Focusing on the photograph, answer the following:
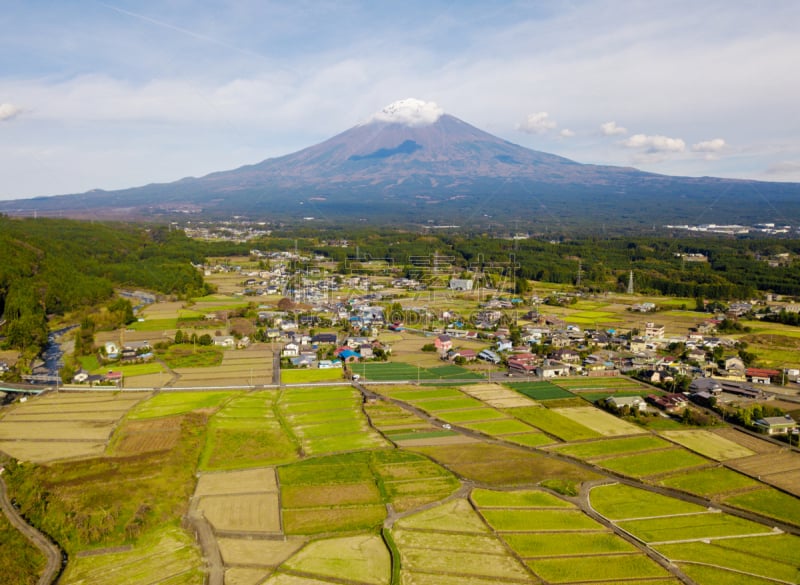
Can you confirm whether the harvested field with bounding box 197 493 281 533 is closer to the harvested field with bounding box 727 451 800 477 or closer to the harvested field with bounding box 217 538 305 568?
the harvested field with bounding box 217 538 305 568

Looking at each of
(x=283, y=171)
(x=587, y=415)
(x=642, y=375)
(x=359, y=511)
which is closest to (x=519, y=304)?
(x=642, y=375)

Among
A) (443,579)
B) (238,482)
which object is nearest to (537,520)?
(443,579)

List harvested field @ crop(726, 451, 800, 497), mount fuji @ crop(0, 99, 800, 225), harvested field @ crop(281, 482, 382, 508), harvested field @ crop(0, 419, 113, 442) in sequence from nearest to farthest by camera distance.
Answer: harvested field @ crop(281, 482, 382, 508)
harvested field @ crop(726, 451, 800, 497)
harvested field @ crop(0, 419, 113, 442)
mount fuji @ crop(0, 99, 800, 225)

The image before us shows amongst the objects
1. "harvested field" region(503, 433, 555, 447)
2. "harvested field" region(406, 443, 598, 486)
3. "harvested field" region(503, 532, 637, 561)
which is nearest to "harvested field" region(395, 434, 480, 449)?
"harvested field" region(406, 443, 598, 486)

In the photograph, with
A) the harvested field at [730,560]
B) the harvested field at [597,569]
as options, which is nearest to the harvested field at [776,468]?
the harvested field at [730,560]

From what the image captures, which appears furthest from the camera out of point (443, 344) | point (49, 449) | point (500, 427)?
point (443, 344)

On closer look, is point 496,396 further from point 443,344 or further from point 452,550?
point 452,550

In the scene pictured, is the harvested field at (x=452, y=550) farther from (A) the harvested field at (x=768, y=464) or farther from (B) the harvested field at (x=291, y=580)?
(A) the harvested field at (x=768, y=464)
